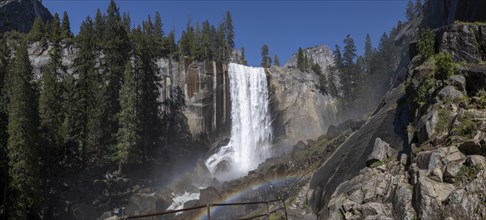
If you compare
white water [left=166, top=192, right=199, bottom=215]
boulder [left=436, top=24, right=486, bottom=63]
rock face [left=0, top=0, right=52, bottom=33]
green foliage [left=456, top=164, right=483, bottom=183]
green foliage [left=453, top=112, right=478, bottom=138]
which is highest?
rock face [left=0, top=0, right=52, bottom=33]

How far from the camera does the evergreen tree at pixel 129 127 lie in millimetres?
39375

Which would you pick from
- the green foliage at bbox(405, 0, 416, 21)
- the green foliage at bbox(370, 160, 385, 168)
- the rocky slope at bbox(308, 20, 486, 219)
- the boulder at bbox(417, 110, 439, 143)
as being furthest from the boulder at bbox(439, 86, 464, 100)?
the green foliage at bbox(405, 0, 416, 21)

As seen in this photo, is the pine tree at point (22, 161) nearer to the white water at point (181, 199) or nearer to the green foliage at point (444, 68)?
the white water at point (181, 199)

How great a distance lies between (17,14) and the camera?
74938 mm

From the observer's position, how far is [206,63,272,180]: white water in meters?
52.3

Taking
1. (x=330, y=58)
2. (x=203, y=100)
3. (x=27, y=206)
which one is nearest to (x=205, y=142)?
(x=203, y=100)

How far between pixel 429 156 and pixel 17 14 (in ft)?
266

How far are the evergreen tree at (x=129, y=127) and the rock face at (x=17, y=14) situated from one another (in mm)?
42126

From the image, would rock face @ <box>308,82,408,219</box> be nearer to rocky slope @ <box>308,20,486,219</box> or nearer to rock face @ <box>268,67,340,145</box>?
rocky slope @ <box>308,20,486,219</box>

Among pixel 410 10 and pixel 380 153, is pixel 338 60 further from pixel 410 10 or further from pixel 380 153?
pixel 380 153

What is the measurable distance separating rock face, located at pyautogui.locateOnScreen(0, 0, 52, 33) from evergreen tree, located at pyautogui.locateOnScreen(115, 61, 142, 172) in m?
42.1

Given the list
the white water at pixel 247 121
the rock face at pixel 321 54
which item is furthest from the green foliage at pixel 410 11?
the white water at pixel 247 121

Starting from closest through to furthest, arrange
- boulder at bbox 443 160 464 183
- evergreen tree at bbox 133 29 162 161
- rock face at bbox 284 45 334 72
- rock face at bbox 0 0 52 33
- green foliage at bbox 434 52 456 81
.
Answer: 1. boulder at bbox 443 160 464 183
2. green foliage at bbox 434 52 456 81
3. evergreen tree at bbox 133 29 162 161
4. rock face at bbox 0 0 52 33
5. rock face at bbox 284 45 334 72

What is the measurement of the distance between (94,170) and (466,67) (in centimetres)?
3469
